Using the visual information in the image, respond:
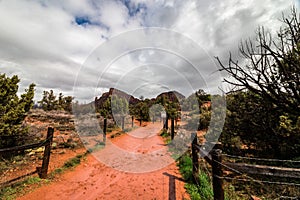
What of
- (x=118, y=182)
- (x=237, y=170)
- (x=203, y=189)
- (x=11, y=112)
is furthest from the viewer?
(x=11, y=112)

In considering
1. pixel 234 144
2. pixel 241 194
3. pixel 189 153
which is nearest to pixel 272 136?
pixel 234 144

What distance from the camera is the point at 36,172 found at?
Result: 14.0 feet

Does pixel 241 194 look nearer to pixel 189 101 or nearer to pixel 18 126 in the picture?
pixel 18 126

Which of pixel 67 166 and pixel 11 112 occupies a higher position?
pixel 11 112

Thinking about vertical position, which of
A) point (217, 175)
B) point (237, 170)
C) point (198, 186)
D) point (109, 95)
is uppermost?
point (109, 95)

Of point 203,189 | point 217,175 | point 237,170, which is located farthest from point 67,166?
point 237,170

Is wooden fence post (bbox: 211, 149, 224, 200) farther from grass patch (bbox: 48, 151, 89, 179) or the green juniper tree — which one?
the green juniper tree

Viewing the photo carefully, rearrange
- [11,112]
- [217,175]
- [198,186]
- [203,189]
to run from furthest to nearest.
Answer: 1. [11,112]
2. [198,186]
3. [203,189]
4. [217,175]

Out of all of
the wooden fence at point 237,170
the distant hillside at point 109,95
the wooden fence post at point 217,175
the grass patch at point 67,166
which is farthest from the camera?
the distant hillside at point 109,95

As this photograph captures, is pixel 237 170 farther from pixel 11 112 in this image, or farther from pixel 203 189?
pixel 11 112

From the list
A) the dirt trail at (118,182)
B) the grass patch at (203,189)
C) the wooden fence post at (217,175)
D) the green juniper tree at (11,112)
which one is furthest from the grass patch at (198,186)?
the green juniper tree at (11,112)

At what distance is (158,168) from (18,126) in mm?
5080

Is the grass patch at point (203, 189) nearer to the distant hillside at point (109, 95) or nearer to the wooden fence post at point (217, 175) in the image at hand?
the wooden fence post at point (217, 175)

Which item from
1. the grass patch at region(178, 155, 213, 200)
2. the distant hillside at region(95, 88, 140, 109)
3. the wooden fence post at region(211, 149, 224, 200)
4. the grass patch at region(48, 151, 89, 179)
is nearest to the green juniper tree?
the grass patch at region(48, 151, 89, 179)
